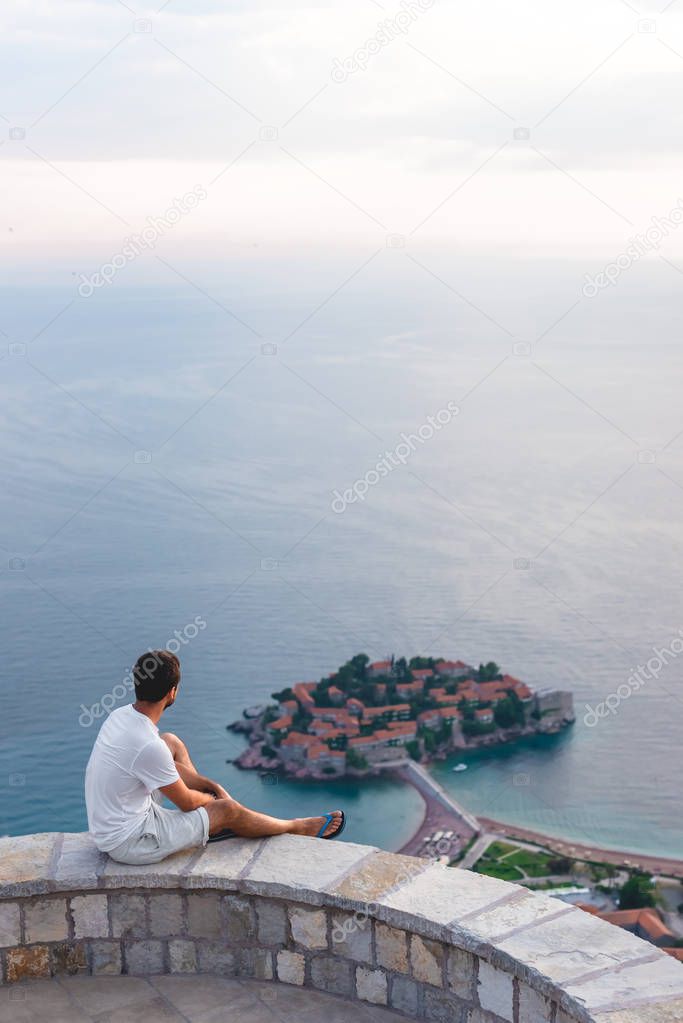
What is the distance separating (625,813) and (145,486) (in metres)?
31.6

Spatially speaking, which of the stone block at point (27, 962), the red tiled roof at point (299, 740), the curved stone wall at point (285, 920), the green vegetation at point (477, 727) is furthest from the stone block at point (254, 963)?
the green vegetation at point (477, 727)

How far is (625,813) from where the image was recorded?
2986cm

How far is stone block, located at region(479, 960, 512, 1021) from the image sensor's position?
2326 mm

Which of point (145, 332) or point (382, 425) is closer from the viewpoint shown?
point (382, 425)

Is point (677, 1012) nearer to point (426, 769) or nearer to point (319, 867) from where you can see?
point (319, 867)

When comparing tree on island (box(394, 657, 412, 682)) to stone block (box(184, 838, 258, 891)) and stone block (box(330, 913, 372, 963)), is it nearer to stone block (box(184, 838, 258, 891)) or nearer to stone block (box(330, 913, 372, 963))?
stone block (box(184, 838, 258, 891))

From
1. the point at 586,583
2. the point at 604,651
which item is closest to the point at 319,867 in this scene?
the point at 604,651

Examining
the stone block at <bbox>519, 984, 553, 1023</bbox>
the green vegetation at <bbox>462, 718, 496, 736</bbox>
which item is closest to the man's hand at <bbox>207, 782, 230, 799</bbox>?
the stone block at <bbox>519, 984, 553, 1023</bbox>

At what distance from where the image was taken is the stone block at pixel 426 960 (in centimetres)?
246

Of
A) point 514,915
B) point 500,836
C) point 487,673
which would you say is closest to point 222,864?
point 514,915

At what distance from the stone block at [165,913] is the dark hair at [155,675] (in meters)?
0.46

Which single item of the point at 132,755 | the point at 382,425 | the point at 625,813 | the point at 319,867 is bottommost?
the point at 625,813

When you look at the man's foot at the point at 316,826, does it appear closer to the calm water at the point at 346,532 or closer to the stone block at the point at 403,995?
the stone block at the point at 403,995

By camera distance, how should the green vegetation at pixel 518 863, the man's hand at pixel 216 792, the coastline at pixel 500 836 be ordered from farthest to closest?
the coastline at pixel 500 836 → the green vegetation at pixel 518 863 → the man's hand at pixel 216 792
